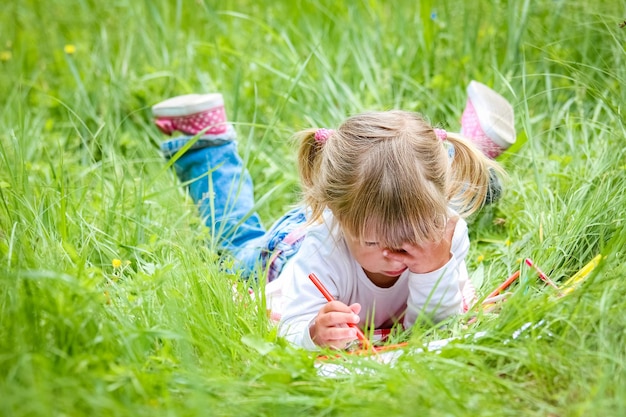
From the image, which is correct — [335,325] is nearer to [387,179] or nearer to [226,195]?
[387,179]

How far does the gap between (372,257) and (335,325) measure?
A: 202 millimetres

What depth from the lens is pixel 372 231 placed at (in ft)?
6.31

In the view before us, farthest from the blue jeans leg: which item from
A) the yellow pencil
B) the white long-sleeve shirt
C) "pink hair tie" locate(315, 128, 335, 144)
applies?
the yellow pencil

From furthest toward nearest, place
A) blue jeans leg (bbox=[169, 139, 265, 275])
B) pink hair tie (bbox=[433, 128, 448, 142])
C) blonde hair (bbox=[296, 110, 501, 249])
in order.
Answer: blue jeans leg (bbox=[169, 139, 265, 275]) < pink hair tie (bbox=[433, 128, 448, 142]) < blonde hair (bbox=[296, 110, 501, 249])

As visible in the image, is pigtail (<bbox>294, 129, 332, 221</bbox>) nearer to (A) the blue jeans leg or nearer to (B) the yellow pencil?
(A) the blue jeans leg

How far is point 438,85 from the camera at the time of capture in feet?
10.7

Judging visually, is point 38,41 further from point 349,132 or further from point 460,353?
point 460,353

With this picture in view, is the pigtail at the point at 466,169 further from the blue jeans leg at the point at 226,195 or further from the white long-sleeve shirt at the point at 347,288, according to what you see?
the blue jeans leg at the point at 226,195

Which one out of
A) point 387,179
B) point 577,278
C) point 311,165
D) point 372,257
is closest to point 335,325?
point 372,257

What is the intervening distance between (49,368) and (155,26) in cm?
264

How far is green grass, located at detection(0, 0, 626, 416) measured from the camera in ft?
5.14

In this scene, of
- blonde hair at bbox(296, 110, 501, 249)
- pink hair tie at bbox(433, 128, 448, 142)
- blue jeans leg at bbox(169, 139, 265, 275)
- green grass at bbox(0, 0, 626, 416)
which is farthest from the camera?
blue jeans leg at bbox(169, 139, 265, 275)

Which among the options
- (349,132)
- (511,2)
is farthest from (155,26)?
(349,132)

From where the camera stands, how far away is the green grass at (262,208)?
1566 mm
